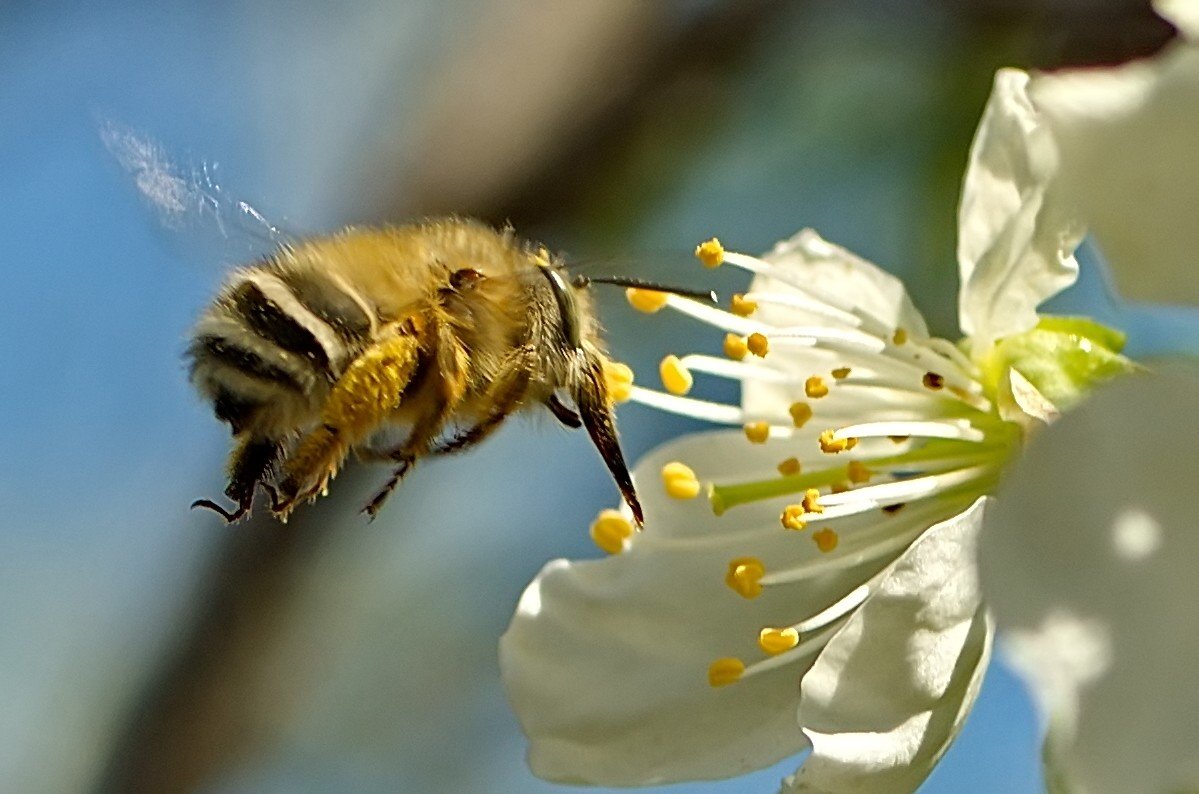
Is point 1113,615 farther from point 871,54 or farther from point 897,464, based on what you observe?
point 871,54

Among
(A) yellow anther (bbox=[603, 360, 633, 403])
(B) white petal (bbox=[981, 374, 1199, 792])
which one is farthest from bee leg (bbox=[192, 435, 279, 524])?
(B) white petal (bbox=[981, 374, 1199, 792])

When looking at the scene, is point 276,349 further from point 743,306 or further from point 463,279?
point 743,306

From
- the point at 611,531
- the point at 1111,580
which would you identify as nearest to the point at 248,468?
the point at 611,531

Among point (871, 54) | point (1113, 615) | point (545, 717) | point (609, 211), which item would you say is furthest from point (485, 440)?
point (871, 54)

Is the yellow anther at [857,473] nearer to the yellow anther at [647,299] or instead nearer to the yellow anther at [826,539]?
the yellow anther at [826,539]

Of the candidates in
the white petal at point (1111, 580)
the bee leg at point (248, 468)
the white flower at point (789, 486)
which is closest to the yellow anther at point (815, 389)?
the white flower at point (789, 486)

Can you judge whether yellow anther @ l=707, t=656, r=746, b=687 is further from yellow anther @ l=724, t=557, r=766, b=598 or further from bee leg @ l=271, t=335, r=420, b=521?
bee leg @ l=271, t=335, r=420, b=521
